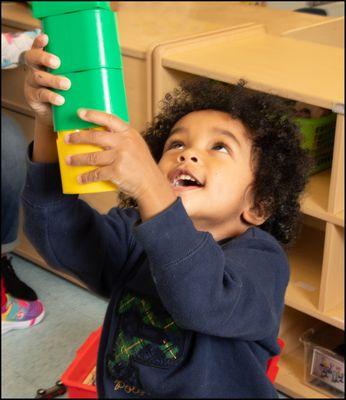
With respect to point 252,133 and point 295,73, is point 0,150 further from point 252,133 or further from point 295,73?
point 252,133

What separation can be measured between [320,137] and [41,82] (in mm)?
841

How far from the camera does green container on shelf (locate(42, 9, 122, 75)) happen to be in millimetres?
511

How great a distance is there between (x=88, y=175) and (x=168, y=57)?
2.61 ft

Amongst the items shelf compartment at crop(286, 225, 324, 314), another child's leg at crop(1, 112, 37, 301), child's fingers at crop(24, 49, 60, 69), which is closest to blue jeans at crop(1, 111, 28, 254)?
another child's leg at crop(1, 112, 37, 301)

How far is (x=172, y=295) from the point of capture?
2.07 feet

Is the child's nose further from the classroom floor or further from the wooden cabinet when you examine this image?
the classroom floor

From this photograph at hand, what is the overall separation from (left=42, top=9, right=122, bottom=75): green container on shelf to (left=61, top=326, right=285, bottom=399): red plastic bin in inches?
27.1

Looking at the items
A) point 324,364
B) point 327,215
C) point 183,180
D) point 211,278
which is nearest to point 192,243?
point 211,278

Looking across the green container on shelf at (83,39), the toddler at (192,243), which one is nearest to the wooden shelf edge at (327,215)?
the toddler at (192,243)

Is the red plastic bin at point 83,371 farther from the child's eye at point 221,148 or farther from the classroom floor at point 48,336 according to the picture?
the child's eye at point 221,148

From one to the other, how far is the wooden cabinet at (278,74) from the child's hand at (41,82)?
582 millimetres

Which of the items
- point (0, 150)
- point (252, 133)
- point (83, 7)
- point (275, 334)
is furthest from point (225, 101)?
point (0, 150)

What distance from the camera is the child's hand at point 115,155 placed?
1.80ft

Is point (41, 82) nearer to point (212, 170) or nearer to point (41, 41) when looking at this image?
point (41, 41)
